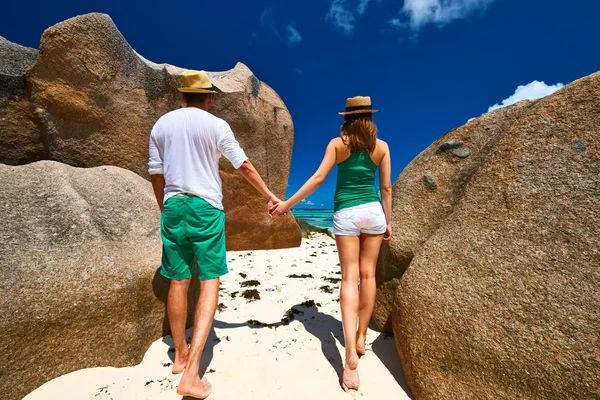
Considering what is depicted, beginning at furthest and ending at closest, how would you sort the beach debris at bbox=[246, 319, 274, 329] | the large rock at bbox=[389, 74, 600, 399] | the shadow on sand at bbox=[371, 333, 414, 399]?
the beach debris at bbox=[246, 319, 274, 329]
the shadow on sand at bbox=[371, 333, 414, 399]
the large rock at bbox=[389, 74, 600, 399]

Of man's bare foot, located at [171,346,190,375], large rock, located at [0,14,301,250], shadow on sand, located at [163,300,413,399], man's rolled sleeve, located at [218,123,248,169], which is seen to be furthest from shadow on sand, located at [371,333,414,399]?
large rock, located at [0,14,301,250]

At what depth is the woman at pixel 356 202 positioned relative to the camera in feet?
8.81

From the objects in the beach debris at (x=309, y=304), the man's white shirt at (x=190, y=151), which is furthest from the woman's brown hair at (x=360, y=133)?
the beach debris at (x=309, y=304)

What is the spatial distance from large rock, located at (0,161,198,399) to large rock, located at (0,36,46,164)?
121 cm

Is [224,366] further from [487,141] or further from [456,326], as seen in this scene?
[487,141]

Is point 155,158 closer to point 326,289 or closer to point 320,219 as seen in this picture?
point 326,289

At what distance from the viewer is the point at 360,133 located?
8.79 feet

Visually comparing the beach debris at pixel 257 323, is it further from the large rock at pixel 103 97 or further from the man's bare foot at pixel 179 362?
the large rock at pixel 103 97

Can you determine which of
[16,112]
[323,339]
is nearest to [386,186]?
[323,339]

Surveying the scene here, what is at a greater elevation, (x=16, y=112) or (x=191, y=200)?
(x=16, y=112)

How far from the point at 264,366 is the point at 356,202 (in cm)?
169

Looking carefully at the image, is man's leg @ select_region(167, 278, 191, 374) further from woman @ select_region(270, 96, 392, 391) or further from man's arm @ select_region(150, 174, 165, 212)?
woman @ select_region(270, 96, 392, 391)

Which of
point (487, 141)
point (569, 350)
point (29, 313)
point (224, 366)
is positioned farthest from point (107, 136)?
point (569, 350)

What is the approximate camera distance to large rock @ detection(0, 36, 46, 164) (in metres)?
4.11
